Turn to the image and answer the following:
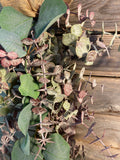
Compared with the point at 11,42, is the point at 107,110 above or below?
below

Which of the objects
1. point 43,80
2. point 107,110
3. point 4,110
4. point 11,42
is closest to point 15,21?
point 11,42

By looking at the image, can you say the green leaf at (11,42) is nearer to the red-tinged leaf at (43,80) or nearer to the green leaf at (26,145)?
the red-tinged leaf at (43,80)

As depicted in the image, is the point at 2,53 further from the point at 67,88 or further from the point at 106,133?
the point at 106,133

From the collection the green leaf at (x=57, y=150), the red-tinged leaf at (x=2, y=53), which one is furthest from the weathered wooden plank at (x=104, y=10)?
the green leaf at (x=57, y=150)

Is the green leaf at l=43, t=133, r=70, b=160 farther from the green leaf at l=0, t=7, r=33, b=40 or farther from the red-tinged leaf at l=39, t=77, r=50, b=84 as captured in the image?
the green leaf at l=0, t=7, r=33, b=40

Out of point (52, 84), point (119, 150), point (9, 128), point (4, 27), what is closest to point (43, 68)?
point (52, 84)

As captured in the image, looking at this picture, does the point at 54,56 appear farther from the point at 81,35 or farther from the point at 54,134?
the point at 54,134

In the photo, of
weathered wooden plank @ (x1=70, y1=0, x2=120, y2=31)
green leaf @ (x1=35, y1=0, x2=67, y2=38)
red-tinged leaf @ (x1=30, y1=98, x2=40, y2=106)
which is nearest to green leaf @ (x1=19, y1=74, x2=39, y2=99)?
red-tinged leaf @ (x1=30, y1=98, x2=40, y2=106)
